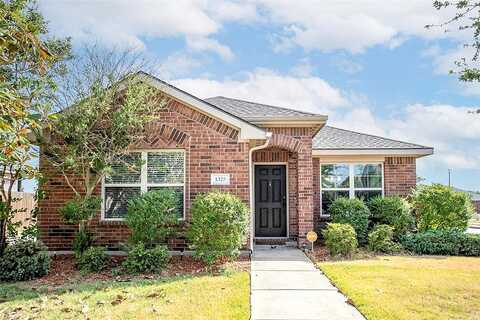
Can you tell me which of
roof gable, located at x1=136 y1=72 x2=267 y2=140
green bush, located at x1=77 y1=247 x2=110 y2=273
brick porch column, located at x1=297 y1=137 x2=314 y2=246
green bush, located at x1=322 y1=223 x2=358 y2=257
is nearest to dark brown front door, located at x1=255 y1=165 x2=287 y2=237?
brick porch column, located at x1=297 y1=137 x2=314 y2=246

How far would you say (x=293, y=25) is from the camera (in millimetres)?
11172

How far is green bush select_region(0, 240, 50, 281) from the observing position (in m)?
8.45

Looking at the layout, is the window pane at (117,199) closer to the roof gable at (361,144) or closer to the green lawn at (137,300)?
the green lawn at (137,300)

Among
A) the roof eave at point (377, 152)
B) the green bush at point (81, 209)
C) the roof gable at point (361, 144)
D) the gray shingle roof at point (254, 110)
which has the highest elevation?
the gray shingle roof at point (254, 110)

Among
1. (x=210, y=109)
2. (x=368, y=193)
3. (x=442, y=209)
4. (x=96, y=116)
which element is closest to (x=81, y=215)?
(x=96, y=116)

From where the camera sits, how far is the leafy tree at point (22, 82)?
4.29 meters

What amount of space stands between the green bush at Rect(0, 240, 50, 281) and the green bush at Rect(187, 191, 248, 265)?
119 inches

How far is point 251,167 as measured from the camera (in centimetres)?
1255

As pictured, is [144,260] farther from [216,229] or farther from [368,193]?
[368,193]

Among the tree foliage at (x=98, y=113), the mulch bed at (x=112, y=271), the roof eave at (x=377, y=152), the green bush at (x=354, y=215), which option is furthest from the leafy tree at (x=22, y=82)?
the green bush at (x=354, y=215)

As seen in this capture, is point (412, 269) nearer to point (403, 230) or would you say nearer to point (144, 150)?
point (403, 230)

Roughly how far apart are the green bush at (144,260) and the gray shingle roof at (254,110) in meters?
4.71

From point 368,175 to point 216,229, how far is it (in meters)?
7.56

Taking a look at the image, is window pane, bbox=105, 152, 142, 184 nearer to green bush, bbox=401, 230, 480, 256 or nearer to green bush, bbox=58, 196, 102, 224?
green bush, bbox=58, 196, 102, 224
